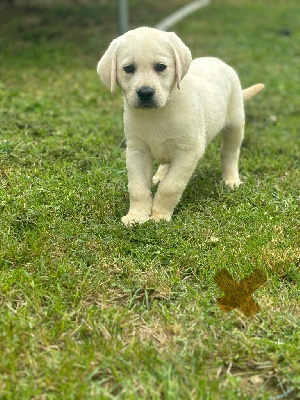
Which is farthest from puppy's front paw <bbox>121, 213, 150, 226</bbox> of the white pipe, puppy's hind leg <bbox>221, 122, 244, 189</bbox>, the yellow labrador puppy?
the white pipe

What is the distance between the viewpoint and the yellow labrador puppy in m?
3.67

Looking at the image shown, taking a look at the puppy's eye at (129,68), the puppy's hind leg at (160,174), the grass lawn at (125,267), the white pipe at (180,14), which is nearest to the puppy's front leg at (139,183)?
the grass lawn at (125,267)

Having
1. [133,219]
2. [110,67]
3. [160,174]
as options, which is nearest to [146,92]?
[110,67]

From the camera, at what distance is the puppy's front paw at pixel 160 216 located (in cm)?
390

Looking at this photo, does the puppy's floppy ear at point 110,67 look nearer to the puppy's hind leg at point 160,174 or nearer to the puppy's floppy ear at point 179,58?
the puppy's floppy ear at point 179,58

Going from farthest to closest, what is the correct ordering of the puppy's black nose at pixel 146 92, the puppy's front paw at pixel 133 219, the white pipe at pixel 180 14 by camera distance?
the white pipe at pixel 180 14 → the puppy's front paw at pixel 133 219 → the puppy's black nose at pixel 146 92

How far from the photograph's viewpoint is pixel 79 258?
3.42 m

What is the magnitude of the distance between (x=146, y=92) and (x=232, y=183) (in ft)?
4.31

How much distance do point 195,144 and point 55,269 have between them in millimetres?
1272

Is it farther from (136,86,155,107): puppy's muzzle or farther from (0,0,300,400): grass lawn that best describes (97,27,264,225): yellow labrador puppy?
(0,0,300,400): grass lawn

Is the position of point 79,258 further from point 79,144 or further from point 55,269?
point 79,144

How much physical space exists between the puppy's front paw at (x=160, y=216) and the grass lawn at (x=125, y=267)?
5 centimetres

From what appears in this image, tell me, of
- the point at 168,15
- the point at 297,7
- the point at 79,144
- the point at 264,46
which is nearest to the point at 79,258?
the point at 79,144

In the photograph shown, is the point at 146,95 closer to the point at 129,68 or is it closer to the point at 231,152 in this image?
the point at 129,68
